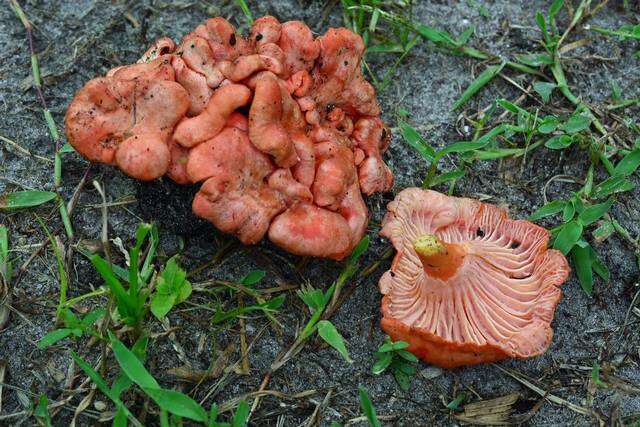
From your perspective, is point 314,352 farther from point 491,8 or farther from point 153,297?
point 491,8

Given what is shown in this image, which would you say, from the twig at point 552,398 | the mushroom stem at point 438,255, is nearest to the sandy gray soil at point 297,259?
the twig at point 552,398

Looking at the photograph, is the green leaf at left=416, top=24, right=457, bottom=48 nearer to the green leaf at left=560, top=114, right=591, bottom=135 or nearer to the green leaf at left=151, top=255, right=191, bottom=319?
the green leaf at left=560, top=114, right=591, bottom=135

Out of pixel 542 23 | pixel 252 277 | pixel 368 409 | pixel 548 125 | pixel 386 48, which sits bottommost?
pixel 368 409

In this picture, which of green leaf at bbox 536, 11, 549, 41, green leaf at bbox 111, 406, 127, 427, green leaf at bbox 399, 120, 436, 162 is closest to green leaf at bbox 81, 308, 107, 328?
green leaf at bbox 111, 406, 127, 427

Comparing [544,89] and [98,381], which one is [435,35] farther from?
[98,381]

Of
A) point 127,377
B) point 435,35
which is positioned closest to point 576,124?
point 435,35
